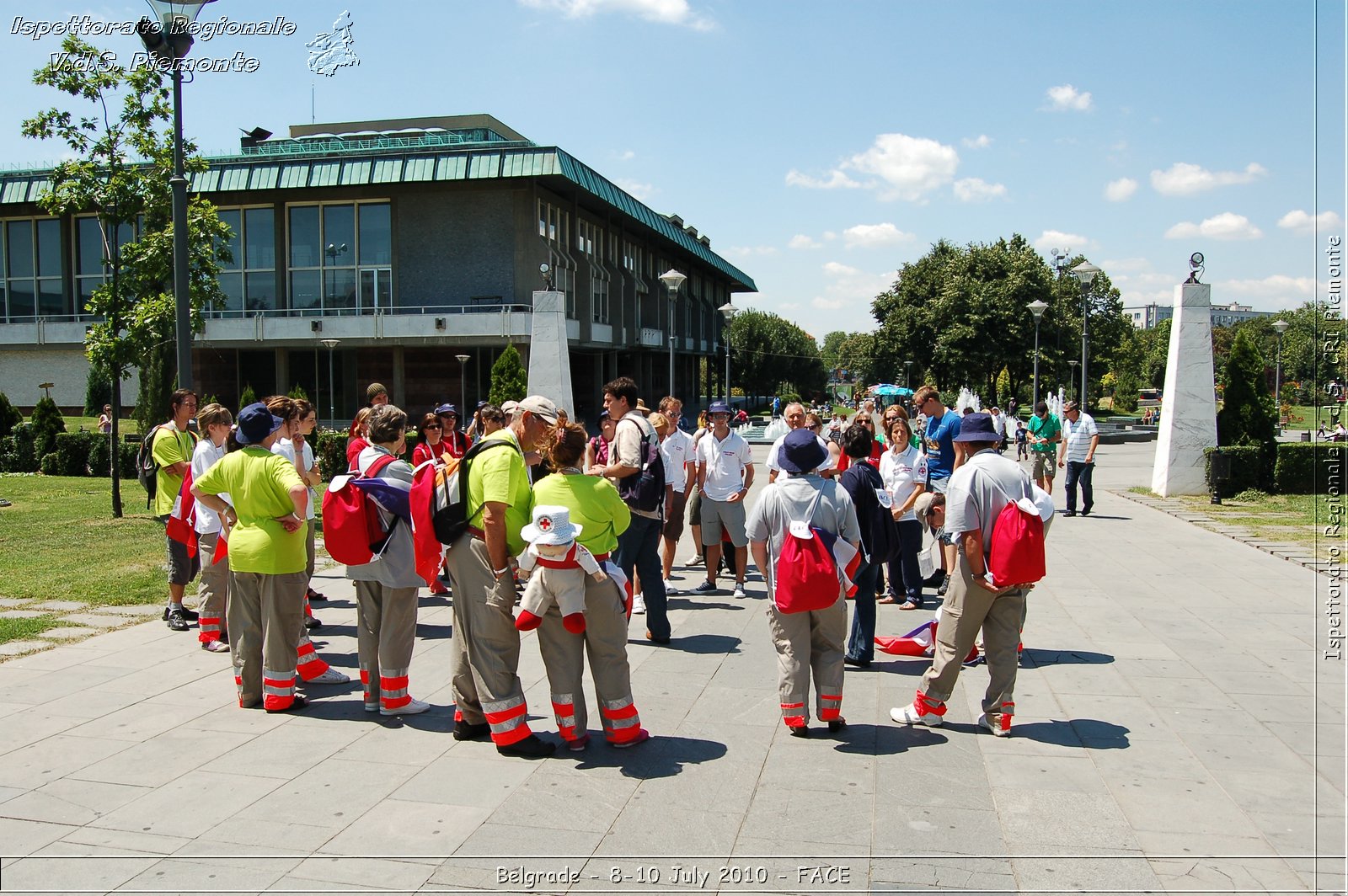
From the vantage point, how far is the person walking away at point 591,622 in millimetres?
4898

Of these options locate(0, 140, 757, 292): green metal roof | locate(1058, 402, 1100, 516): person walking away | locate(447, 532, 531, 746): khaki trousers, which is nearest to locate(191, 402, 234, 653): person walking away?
locate(447, 532, 531, 746): khaki trousers

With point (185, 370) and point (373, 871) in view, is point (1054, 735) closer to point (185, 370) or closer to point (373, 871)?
point (373, 871)

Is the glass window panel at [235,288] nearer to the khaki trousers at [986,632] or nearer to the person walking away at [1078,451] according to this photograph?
the person walking away at [1078,451]

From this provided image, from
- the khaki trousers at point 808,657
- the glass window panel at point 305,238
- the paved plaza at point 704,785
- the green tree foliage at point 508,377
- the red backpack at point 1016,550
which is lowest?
the paved plaza at point 704,785

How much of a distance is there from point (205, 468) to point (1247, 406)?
1772 centimetres

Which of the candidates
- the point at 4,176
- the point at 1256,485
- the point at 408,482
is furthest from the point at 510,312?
the point at 408,482

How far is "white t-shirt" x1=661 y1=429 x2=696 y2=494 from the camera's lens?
30.8 ft

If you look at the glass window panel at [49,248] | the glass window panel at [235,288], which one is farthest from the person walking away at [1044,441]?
the glass window panel at [49,248]

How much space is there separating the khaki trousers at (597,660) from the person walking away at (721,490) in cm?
421

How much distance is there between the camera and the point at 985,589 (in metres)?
5.19

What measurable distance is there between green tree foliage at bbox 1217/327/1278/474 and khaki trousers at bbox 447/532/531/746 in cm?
1696

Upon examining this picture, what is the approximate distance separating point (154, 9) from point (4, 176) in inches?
1578

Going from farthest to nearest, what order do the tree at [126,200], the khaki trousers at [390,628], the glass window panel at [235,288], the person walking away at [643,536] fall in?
the glass window panel at [235,288]
the tree at [126,200]
the person walking away at [643,536]
the khaki trousers at [390,628]

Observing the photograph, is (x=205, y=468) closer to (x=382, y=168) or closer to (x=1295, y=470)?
(x=1295, y=470)
